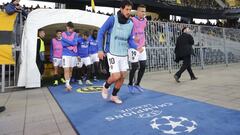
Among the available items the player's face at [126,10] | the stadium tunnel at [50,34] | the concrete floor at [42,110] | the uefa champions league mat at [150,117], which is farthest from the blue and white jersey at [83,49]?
the player's face at [126,10]

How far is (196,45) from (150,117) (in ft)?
29.8

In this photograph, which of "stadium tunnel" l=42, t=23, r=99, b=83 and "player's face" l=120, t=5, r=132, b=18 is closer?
"player's face" l=120, t=5, r=132, b=18

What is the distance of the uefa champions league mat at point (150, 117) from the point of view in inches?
128

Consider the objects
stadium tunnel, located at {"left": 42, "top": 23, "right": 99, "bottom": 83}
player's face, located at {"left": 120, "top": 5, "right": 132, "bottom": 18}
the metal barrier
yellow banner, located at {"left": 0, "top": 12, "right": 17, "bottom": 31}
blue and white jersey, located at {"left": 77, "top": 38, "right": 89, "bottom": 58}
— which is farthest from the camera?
the metal barrier

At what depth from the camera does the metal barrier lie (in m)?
10.8

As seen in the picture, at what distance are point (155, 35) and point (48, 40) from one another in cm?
511

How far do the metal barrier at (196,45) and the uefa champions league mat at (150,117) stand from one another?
5.48 metres

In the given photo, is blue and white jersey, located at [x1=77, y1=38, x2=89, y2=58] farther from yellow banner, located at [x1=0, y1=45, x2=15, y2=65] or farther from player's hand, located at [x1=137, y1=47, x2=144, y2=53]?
player's hand, located at [x1=137, y1=47, x2=144, y2=53]

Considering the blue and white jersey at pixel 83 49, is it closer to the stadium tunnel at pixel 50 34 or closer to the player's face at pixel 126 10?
the stadium tunnel at pixel 50 34

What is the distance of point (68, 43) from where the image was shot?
6863mm

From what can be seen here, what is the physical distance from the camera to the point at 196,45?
12078mm

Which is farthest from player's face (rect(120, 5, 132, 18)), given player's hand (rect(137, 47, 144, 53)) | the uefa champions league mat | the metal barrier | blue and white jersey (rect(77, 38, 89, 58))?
the metal barrier

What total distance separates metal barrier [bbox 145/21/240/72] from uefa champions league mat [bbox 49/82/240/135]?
5.48 m

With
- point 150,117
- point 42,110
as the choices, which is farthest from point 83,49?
point 150,117
